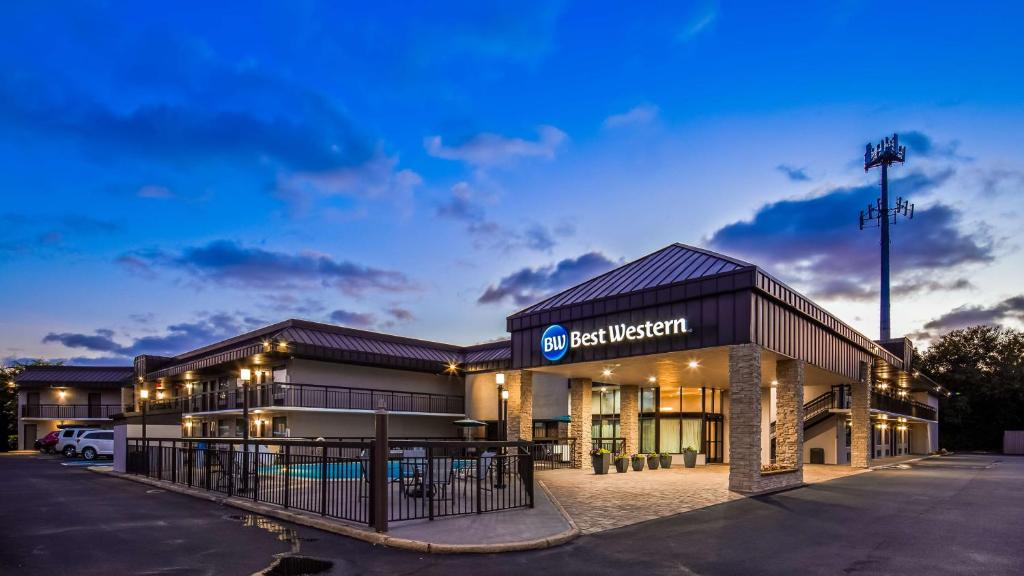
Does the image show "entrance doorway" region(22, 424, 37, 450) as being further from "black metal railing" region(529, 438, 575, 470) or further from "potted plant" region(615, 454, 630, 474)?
"potted plant" region(615, 454, 630, 474)

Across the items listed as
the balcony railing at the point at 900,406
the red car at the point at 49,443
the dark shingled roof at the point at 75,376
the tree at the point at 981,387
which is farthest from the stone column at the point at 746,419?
the tree at the point at 981,387

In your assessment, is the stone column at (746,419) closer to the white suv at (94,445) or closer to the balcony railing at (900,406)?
the balcony railing at (900,406)

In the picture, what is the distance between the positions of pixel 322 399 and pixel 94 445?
1720cm

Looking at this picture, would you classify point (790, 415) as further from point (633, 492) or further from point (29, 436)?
point (29, 436)

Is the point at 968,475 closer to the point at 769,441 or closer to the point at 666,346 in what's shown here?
the point at 769,441

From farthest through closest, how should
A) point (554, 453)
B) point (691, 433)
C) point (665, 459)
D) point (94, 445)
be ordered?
point (94, 445) → point (691, 433) → point (554, 453) → point (665, 459)

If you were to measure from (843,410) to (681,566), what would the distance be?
96.0ft

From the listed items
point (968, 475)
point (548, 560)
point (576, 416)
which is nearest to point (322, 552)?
point (548, 560)

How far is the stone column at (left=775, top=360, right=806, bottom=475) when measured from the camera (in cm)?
2106

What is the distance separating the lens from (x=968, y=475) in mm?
28000

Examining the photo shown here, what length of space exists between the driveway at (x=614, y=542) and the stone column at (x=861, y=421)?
14.6 m

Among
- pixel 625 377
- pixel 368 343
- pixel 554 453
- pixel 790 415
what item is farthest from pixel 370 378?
pixel 790 415

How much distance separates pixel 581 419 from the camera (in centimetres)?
2872

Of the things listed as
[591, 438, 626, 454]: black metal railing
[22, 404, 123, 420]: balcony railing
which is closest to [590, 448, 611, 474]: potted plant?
[591, 438, 626, 454]: black metal railing
